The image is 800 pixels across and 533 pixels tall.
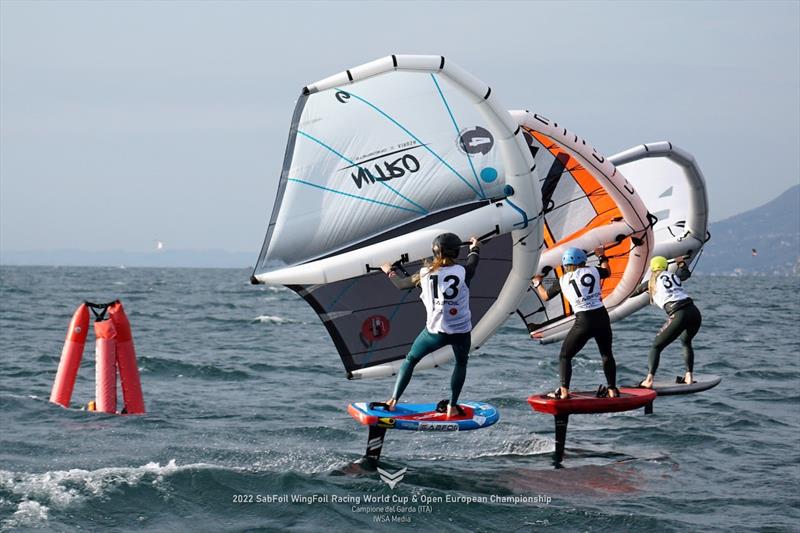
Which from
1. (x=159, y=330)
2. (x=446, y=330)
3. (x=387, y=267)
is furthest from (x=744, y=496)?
(x=159, y=330)

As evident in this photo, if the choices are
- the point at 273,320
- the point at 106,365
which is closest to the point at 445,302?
the point at 106,365

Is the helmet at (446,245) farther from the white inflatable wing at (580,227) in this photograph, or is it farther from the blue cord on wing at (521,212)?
the white inflatable wing at (580,227)

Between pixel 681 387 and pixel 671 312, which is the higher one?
pixel 671 312

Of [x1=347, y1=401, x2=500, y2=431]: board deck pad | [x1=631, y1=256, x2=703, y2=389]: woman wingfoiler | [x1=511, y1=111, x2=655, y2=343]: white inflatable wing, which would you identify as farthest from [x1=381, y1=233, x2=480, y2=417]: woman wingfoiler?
[x1=631, y1=256, x2=703, y2=389]: woman wingfoiler

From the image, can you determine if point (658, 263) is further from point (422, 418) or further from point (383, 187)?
point (422, 418)

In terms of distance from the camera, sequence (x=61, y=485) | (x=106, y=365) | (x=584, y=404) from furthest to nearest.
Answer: (x=106, y=365)
(x=584, y=404)
(x=61, y=485)

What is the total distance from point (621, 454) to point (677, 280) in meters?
3.08

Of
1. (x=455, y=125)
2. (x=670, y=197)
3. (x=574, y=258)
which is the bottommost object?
(x=574, y=258)

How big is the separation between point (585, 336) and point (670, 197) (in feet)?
18.2

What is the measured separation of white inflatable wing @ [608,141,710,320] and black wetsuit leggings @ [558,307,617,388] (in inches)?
168

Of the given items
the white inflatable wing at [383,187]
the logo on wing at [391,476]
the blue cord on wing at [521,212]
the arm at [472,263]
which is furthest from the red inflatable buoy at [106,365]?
the blue cord on wing at [521,212]

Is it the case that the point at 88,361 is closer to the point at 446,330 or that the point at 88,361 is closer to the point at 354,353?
the point at 354,353

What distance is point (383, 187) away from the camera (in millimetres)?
13078

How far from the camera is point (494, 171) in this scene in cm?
1327
